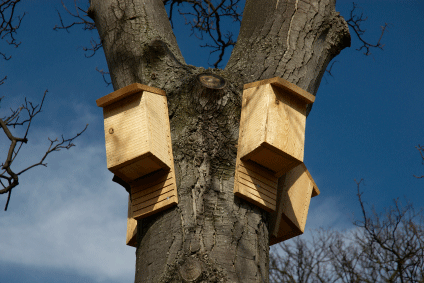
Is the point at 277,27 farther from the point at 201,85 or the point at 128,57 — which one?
the point at 128,57

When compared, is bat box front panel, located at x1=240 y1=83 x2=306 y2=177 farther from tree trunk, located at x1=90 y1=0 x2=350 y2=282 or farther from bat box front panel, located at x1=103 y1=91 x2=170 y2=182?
bat box front panel, located at x1=103 y1=91 x2=170 y2=182

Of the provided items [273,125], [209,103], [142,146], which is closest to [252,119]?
[273,125]

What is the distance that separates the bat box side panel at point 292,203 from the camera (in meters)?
2.35

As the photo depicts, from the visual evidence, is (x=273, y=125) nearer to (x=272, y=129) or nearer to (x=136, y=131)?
(x=272, y=129)

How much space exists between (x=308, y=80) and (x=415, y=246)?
611 centimetres

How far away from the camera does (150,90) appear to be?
215cm

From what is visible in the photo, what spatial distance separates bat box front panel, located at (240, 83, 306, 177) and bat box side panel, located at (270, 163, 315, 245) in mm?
287

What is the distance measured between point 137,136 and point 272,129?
2.07ft

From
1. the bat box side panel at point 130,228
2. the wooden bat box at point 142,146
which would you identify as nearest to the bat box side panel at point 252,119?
the wooden bat box at point 142,146

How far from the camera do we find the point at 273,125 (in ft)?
6.75

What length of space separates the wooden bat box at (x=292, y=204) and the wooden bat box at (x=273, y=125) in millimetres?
285

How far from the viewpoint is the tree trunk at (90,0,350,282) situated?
1728 mm

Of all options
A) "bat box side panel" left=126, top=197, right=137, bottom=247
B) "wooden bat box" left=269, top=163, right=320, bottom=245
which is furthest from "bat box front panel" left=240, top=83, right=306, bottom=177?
"bat box side panel" left=126, top=197, right=137, bottom=247

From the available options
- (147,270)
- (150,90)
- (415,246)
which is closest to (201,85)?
(150,90)
